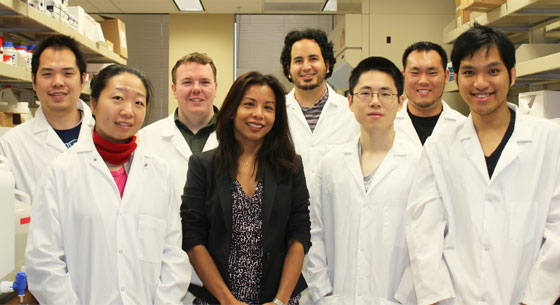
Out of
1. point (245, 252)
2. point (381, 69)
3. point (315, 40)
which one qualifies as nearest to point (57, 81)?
point (245, 252)

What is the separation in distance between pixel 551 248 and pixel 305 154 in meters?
1.14

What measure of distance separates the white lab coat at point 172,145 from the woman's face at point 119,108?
1.64 ft

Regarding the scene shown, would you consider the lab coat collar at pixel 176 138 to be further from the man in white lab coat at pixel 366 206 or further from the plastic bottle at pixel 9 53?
the plastic bottle at pixel 9 53

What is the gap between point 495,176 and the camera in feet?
4.81

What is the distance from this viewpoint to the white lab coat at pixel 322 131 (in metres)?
2.20

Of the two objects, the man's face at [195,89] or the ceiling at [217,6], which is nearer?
the man's face at [195,89]

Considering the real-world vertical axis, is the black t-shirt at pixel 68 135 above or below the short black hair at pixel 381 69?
below

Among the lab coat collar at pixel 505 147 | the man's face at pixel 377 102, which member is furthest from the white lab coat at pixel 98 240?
the lab coat collar at pixel 505 147

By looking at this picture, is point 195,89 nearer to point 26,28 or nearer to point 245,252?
point 245,252

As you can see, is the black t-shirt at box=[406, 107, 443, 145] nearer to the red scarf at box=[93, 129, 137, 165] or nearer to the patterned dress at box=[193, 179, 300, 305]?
the patterned dress at box=[193, 179, 300, 305]

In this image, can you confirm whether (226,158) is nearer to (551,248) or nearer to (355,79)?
(355,79)

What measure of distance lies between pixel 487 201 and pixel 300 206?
0.63 m

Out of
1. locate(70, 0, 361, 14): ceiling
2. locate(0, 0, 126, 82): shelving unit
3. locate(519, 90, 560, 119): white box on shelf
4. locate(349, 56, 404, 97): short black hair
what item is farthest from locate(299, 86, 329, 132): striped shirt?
locate(70, 0, 361, 14): ceiling

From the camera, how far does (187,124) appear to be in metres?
2.16
